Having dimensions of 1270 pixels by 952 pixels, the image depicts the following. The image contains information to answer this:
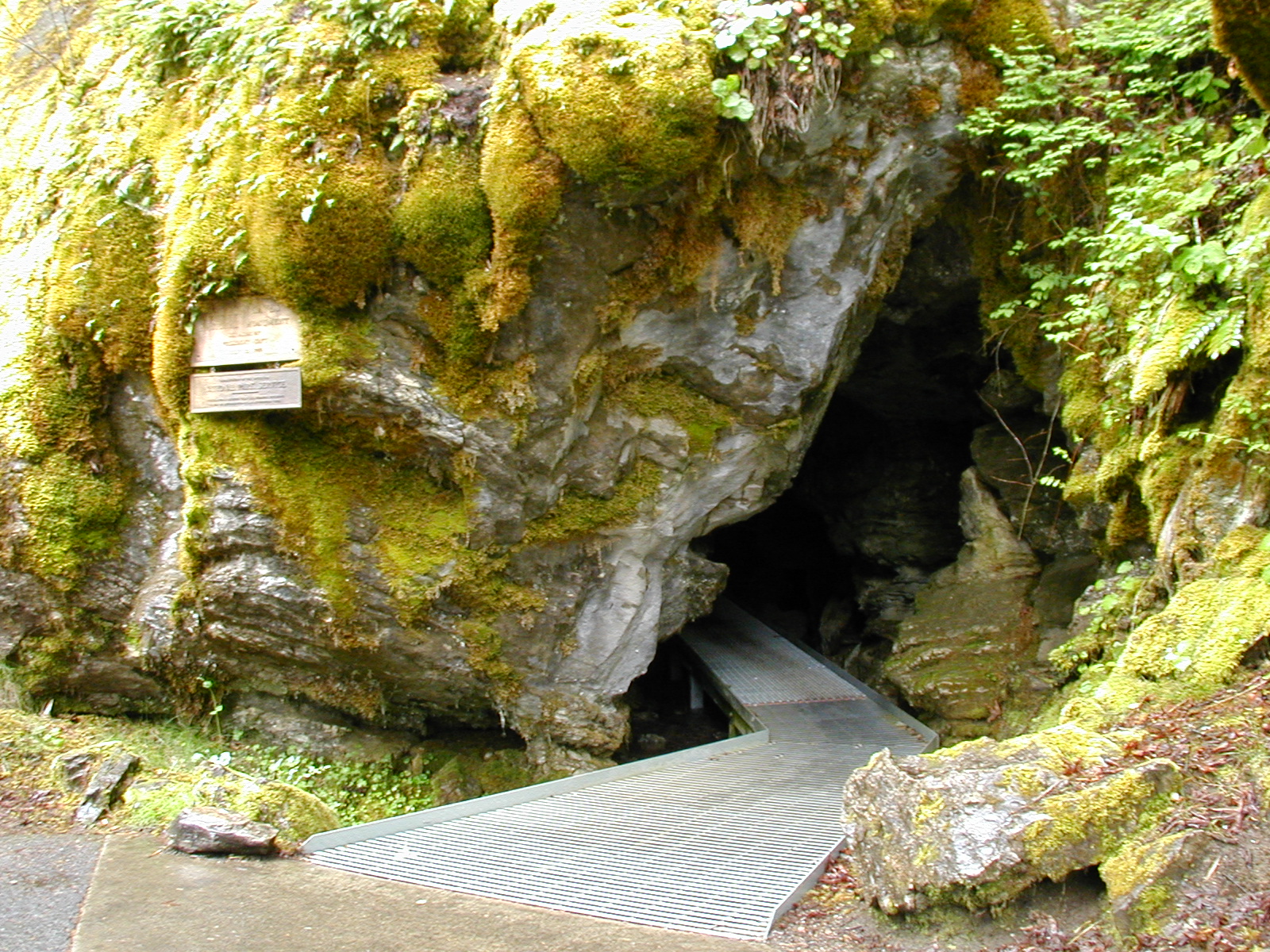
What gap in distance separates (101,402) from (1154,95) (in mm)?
8125

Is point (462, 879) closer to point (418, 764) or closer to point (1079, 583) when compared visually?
point (418, 764)

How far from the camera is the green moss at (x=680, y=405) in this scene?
7.07 meters

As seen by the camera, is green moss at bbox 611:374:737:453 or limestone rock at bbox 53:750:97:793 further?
green moss at bbox 611:374:737:453

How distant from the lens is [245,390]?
6094 millimetres

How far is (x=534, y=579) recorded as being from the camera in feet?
23.6

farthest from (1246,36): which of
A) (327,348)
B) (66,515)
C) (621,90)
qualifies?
(66,515)

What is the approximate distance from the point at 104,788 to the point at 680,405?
186 inches

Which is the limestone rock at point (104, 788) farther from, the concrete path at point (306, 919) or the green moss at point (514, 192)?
the green moss at point (514, 192)

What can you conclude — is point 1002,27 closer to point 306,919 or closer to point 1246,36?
point 1246,36

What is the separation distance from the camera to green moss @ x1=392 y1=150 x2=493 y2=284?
590cm

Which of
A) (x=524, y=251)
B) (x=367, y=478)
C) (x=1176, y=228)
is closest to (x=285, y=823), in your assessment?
(x=367, y=478)

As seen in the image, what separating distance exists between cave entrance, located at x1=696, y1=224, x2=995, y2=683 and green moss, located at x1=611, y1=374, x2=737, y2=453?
107 inches

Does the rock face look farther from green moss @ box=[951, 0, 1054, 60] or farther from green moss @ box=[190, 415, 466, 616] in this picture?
green moss @ box=[951, 0, 1054, 60]

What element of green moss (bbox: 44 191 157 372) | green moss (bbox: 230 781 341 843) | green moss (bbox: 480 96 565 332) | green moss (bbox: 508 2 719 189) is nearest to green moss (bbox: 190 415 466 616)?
green moss (bbox: 44 191 157 372)
